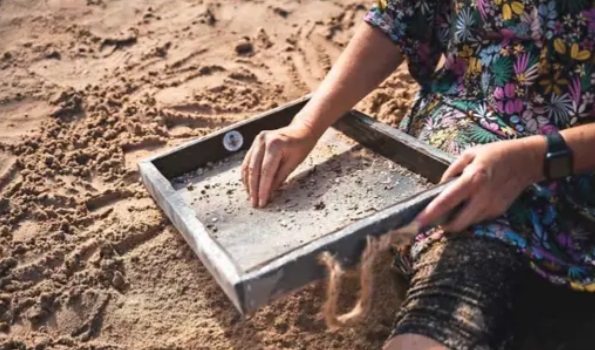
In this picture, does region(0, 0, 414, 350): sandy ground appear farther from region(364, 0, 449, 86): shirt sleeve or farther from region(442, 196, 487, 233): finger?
region(364, 0, 449, 86): shirt sleeve

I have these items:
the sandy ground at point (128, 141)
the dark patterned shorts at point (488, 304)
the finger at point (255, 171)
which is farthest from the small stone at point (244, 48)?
the dark patterned shorts at point (488, 304)

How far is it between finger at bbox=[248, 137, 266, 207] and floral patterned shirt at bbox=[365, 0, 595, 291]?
1.32ft

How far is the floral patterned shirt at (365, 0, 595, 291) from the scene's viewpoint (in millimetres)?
1431

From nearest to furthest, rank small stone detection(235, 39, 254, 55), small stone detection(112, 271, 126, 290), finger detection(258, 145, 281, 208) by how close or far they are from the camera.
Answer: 1. finger detection(258, 145, 281, 208)
2. small stone detection(112, 271, 126, 290)
3. small stone detection(235, 39, 254, 55)

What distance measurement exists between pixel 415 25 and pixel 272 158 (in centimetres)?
46

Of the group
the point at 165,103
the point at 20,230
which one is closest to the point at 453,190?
the point at 20,230

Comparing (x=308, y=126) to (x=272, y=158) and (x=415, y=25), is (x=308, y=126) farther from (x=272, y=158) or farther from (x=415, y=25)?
(x=415, y=25)

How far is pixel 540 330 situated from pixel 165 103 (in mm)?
1552

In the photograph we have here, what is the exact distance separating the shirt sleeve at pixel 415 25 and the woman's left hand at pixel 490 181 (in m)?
0.43

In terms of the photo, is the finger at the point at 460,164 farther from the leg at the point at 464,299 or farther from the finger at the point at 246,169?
the finger at the point at 246,169

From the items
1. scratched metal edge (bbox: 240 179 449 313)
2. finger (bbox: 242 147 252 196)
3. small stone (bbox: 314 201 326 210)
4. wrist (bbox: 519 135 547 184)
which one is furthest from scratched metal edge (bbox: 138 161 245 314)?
wrist (bbox: 519 135 547 184)

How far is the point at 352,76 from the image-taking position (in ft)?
5.87

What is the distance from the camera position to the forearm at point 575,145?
4.57 ft

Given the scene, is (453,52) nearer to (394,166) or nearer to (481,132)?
(481,132)
